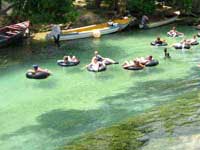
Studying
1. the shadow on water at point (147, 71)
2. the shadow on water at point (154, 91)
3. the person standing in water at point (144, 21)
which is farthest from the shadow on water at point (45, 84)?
the person standing in water at point (144, 21)

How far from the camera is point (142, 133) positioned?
20.3 metres

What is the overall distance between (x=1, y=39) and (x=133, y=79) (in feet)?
43.4

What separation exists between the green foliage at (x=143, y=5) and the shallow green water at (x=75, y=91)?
9.02 m

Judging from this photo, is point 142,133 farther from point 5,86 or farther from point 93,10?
point 93,10

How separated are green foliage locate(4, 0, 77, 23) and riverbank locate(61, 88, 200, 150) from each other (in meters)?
16.2

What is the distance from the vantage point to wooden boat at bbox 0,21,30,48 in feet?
127

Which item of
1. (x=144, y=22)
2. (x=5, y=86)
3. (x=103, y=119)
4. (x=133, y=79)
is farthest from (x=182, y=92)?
(x=144, y=22)

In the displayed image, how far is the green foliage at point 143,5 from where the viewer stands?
4784 cm

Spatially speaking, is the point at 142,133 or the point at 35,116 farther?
the point at 35,116

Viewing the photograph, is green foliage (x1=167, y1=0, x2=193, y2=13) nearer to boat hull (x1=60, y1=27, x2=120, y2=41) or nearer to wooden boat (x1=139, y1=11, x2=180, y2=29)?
wooden boat (x1=139, y1=11, x2=180, y2=29)

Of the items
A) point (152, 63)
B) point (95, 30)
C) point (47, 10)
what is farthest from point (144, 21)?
point (152, 63)

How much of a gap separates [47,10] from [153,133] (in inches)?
790

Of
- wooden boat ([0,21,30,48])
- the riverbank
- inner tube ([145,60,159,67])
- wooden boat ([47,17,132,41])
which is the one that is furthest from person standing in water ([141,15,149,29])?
the riverbank

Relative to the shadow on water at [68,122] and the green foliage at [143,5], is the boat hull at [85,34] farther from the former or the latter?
the shadow on water at [68,122]
